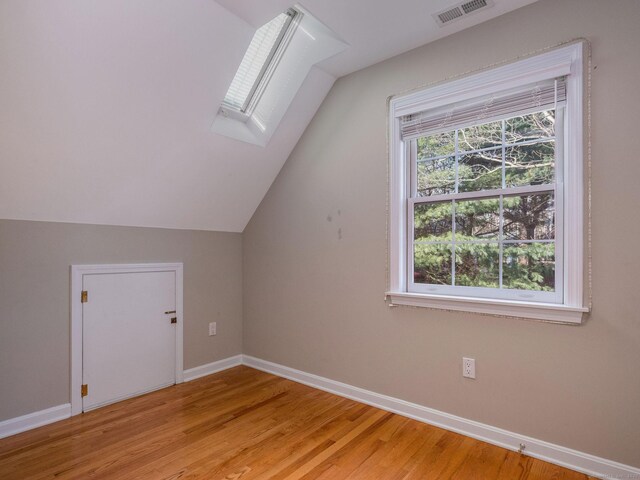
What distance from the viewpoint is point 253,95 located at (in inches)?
114

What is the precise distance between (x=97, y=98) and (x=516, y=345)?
2739mm

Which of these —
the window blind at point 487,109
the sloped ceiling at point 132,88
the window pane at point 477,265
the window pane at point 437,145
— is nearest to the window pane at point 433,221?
the window pane at point 477,265

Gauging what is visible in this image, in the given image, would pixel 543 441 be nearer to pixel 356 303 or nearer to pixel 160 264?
pixel 356 303

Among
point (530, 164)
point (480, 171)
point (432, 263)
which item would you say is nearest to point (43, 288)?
point (432, 263)

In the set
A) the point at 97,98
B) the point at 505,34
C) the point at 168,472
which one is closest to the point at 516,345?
the point at 505,34

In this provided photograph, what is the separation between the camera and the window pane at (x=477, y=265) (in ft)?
7.70

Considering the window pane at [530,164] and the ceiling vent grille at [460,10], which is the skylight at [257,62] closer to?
the ceiling vent grille at [460,10]

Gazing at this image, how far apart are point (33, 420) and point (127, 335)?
0.74 m

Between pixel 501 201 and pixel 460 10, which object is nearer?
pixel 460 10

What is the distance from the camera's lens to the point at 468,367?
7.60 feet

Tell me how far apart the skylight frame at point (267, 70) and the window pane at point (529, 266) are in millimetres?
2028

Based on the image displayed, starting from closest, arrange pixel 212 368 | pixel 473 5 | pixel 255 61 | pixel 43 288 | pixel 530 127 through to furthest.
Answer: pixel 473 5, pixel 530 127, pixel 43 288, pixel 255 61, pixel 212 368

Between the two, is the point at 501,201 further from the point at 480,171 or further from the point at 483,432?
the point at 483,432

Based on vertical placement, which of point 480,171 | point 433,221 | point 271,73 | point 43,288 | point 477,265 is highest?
point 271,73
